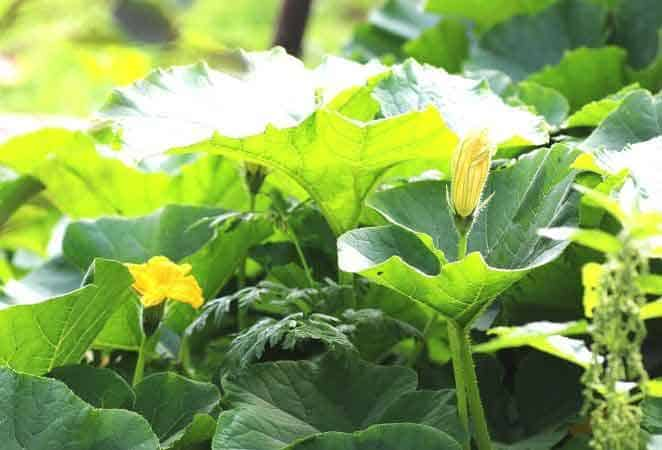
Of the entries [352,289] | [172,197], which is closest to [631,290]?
[352,289]

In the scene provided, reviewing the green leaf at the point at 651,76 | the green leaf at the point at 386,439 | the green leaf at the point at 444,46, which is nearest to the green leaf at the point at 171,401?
the green leaf at the point at 386,439

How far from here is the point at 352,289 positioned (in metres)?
1.10

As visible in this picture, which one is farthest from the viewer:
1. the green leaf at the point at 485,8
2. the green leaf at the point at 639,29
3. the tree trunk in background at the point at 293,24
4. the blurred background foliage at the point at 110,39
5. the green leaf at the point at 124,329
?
the blurred background foliage at the point at 110,39

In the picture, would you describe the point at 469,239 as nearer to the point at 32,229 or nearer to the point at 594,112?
the point at 594,112

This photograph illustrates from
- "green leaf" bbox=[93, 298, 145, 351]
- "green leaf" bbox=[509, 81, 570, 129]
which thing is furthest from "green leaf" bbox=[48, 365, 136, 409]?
"green leaf" bbox=[509, 81, 570, 129]

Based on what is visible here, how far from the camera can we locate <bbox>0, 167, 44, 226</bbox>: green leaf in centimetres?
Result: 143

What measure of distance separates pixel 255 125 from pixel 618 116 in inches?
14.5

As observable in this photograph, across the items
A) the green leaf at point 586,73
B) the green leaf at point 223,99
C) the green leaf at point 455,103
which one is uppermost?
the green leaf at point 455,103

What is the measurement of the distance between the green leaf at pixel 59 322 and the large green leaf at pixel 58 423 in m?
0.11

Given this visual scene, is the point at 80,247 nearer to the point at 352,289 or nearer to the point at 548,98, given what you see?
the point at 352,289

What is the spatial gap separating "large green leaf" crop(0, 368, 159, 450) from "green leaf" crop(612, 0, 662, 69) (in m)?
1.07

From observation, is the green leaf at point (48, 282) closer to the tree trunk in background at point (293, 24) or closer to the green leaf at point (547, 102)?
the green leaf at point (547, 102)

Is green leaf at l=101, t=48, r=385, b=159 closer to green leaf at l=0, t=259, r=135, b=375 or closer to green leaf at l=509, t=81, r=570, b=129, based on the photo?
green leaf at l=0, t=259, r=135, b=375

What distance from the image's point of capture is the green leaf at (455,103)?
3.46 ft
